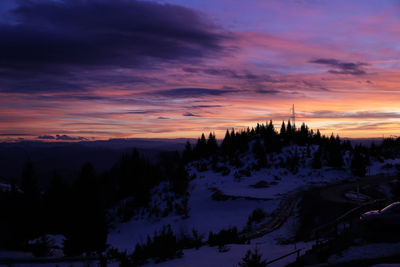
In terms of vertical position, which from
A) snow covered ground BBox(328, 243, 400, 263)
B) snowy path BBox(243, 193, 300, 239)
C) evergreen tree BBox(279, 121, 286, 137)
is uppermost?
evergreen tree BBox(279, 121, 286, 137)

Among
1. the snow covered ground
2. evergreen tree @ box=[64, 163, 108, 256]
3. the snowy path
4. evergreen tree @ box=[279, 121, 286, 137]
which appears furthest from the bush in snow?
evergreen tree @ box=[279, 121, 286, 137]

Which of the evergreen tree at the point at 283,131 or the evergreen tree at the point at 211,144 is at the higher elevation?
the evergreen tree at the point at 283,131

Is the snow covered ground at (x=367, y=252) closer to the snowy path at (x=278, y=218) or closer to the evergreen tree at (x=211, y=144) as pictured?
the snowy path at (x=278, y=218)

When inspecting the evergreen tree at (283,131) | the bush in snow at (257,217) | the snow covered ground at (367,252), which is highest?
the evergreen tree at (283,131)

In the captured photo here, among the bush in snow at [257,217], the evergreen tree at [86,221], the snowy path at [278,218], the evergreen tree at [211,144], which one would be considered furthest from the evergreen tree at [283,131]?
A: the evergreen tree at [86,221]

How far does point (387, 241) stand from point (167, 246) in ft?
38.5

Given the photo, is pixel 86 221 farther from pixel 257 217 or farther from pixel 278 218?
pixel 278 218

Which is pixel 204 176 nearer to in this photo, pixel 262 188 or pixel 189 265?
pixel 262 188

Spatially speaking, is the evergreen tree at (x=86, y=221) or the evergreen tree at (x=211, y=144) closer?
the evergreen tree at (x=86, y=221)

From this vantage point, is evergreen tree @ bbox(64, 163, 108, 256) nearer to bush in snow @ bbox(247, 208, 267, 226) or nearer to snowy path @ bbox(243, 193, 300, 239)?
snowy path @ bbox(243, 193, 300, 239)

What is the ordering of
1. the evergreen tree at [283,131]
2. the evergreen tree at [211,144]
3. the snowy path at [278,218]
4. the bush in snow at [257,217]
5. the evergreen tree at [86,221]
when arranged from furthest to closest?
1. the evergreen tree at [211,144]
2. the evergreen tree at [283,131]
3. the bush in snow at [257,217]
4. the snowy path at [278,218]
5. the evergreen tree at [86,221]

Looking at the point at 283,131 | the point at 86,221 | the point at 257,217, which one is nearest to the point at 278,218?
the point at 257,217

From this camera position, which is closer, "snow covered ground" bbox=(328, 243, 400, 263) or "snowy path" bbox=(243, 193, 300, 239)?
"snow covered ground" bbox=(328, 243, 400, 263)

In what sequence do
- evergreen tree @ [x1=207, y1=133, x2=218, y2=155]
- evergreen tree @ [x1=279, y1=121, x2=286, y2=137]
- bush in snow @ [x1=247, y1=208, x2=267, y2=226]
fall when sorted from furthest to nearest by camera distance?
evergreen tree @ [x1=207, y1=133, x2=218, y2=155]
evergreen tree @ [x1=279, y1=121, x2=286, y2=137]
bush in snow @ [x1=247, y1=208, x2=267, y2=226]
